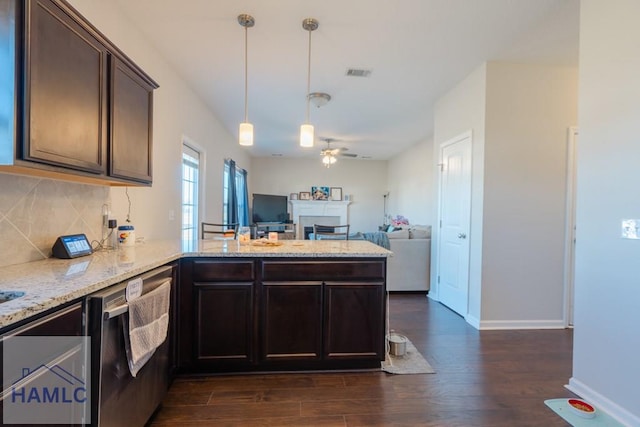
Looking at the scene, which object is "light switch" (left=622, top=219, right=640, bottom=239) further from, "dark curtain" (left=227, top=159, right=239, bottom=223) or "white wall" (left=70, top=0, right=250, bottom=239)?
"dark curtain" (left=227, top=159, right=239, bottom=223)

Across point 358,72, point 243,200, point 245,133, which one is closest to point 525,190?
point 358,72

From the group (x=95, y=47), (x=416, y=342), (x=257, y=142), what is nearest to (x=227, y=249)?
(x=95, y=47)

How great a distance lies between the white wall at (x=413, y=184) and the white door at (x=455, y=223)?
5.89 ft

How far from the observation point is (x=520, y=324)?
11.0 ft

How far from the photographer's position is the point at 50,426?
40.9 inches

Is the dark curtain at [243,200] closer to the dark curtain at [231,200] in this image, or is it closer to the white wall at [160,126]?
the dark curtain at [231,200]

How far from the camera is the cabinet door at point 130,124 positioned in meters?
1.89

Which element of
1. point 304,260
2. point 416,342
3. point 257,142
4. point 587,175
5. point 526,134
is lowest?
point 416,342

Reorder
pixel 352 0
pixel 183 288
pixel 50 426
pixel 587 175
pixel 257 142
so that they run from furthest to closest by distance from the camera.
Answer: pixel 257 142 → pixel 352 0 → pixel 183 288 → pixel 587 175 → pixel 50 426

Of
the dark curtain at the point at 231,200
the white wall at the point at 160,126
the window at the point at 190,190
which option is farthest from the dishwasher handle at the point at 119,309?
the dark curtain at the point at 231,200

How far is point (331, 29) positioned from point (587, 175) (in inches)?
88.9

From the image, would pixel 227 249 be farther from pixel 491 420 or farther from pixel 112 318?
pixel 491 420

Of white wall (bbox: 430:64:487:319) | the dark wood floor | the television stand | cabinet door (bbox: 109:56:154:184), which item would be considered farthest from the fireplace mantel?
cabinet door (bbox: 109:56:154:184)

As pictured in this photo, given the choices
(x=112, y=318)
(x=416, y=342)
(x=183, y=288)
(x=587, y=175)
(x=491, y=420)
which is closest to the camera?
(x=112, y=318)
